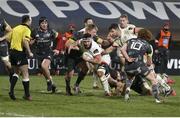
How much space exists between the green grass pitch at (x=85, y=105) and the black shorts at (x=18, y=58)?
89cm

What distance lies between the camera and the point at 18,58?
1689 centimetres

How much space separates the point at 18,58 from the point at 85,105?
204 centimetres

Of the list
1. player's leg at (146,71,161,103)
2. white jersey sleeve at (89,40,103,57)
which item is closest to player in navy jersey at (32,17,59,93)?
white jersey sleeve at (89,40,103,57)

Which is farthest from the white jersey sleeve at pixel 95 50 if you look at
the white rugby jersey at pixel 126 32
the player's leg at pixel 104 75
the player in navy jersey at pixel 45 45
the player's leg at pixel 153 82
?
the white rugby jersey at pixel 126 32

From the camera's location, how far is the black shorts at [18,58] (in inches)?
665

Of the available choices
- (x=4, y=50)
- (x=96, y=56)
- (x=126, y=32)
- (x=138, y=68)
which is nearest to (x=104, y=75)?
(x=96, y=56)

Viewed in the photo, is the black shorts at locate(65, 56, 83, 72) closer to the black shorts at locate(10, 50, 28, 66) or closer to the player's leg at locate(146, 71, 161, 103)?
the black shorts at locate(10, 50, 28, 66)

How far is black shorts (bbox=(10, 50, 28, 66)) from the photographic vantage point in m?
16.9

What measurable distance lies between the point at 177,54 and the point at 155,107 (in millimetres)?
12769

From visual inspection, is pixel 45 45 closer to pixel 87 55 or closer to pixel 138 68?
pixel 87 55

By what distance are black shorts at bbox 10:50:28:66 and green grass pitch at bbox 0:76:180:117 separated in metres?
0.89

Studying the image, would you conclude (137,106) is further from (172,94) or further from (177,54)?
(177,54)

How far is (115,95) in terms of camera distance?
18562 mm

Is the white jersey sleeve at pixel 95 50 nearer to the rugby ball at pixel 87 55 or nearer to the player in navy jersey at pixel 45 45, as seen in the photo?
the rugby ball at pixel 87 55
